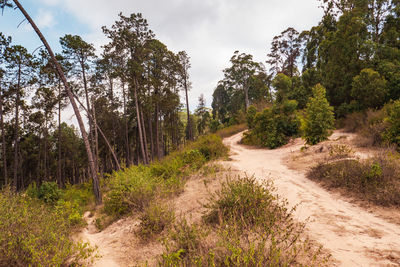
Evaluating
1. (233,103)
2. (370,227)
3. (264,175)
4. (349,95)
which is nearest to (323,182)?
(264,175)

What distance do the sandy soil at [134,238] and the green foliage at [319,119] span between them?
20.6ft

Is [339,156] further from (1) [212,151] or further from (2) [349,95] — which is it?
(2) [349,95]

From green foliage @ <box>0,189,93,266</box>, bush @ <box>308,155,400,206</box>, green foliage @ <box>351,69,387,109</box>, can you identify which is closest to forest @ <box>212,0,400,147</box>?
green foliage @ <box>351,69,387,109</box>

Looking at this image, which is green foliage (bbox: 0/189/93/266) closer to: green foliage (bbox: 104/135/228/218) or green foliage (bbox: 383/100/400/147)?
green foliage (bbox: 104/135/228/218)

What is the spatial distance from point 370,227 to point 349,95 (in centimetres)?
1446

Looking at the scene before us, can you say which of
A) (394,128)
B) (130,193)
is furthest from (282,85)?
(130,193)

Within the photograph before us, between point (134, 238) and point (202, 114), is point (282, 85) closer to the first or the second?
point (134, 238)

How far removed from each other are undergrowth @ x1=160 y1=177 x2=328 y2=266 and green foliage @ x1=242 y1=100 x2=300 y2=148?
10.6 m

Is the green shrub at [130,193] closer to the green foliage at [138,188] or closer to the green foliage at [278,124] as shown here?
the green foliage at [138,188]

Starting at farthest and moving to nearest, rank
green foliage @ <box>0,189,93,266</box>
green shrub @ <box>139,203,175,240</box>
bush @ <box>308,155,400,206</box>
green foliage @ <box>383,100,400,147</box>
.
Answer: green foliage @ <box>383,100,400,147</box>, bush @ <box>308,155,400,206</box>, green shrub @ <box>139,203,175,240</box>, green foliage @ <box>0,189,93,266</box>

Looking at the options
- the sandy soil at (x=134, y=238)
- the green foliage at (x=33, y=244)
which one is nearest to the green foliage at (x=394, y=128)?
the sandy soil at (x=134, y=238)

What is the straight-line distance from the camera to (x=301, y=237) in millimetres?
2824

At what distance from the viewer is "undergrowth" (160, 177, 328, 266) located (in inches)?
91.9

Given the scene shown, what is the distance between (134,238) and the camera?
386cm
